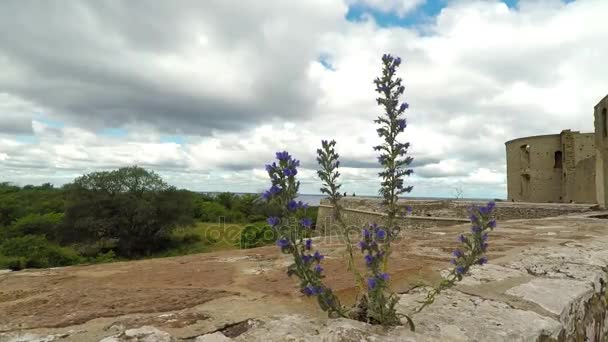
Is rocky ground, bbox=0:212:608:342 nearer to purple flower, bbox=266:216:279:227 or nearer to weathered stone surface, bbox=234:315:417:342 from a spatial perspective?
weathered stone surface, bbox=234:315:417:342

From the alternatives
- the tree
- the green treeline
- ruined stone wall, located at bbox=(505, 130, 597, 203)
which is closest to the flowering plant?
ruined stone wall, located at bbox=(505, 130, 597, 203)

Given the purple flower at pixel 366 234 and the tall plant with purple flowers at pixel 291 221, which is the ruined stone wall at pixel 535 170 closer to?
the purple flower at pixel 366 234

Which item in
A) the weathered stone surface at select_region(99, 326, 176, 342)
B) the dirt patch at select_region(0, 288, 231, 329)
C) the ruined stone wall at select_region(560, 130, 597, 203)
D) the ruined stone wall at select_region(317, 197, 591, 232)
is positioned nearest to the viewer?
the weathered stone surface at select_region(99, 326, 176, 342)

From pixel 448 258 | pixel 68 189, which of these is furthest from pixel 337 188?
pixel 68 189

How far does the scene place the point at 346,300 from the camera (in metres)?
1.59

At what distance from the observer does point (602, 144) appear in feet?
38.1

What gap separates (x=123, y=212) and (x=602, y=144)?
26.2 metres

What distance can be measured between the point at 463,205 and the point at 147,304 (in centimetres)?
1342

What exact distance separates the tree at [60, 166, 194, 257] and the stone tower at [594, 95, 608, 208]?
955 inches

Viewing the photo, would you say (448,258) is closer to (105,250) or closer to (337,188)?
(337,188)

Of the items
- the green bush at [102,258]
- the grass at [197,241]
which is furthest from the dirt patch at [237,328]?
the grass at [197,241]

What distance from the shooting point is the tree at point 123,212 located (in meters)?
24.8

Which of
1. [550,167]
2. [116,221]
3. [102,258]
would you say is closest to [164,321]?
[550,167]

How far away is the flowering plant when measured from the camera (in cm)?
119
